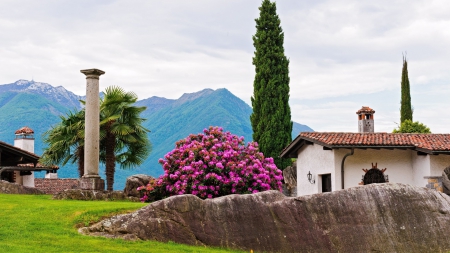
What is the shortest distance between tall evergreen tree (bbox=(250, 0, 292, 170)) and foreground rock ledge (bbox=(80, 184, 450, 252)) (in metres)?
19.9

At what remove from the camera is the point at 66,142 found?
31.5 metres

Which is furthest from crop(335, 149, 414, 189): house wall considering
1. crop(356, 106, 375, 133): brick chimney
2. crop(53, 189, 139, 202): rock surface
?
crop(53, 189, 139, 202): rock surface

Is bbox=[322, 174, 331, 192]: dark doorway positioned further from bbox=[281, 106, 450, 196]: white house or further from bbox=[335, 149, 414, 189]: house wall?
bbox=[335, 149, 414, 189]: house wall

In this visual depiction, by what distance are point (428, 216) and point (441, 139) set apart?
43.9 ft

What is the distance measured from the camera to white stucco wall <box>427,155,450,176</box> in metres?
25.2

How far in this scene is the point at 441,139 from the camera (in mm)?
26578

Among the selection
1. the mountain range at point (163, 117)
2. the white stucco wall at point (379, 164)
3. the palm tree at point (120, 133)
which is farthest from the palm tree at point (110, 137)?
the mountain range at point (163, 117)

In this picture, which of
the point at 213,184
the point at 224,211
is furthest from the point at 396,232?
the point at 213,184

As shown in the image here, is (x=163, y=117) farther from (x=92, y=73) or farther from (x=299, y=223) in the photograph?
(x=299, y=223)

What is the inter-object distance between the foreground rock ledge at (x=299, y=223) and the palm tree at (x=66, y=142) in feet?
59.5

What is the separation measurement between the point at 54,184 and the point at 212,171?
20.7 meters

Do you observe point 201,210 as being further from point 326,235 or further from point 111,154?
point 111,154

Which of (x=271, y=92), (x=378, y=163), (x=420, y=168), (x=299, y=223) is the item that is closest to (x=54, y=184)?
(x=271, y=92)

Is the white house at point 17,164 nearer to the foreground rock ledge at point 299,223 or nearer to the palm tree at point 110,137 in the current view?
the palm tree at point 110,137
